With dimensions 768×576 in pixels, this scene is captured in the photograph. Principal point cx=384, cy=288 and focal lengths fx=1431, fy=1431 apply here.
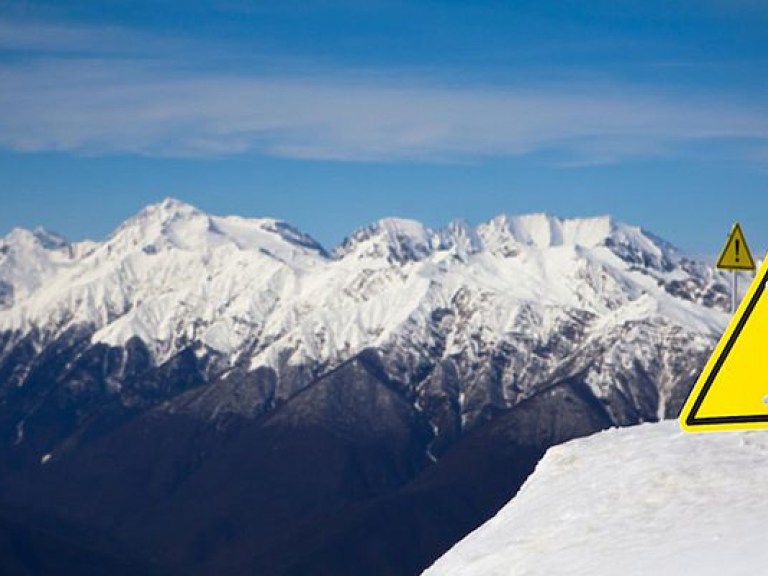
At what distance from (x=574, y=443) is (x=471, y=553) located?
10823 mm

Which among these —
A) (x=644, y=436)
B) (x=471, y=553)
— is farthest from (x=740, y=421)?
(x=644, y=436)

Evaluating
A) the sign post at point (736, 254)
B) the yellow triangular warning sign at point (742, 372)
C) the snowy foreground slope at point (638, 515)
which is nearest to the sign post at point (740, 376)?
the yellow triangular warning sign at point (742, 372)

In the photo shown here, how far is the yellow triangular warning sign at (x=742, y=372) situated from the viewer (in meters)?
16.7

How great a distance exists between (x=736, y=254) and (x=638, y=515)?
8.54m

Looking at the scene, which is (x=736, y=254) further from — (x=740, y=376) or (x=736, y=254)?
(x=740, y=376)

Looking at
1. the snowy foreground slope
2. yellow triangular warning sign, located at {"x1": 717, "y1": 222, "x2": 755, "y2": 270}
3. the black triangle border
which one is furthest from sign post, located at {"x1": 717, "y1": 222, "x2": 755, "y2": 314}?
the black triangle border

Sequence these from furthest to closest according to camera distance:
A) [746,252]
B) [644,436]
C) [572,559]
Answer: [644,436] < [572,559] < [746,252]

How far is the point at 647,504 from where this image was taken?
34812 millimetres

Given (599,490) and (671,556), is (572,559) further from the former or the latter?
(599,490)

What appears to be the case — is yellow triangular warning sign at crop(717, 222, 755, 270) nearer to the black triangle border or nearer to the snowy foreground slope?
the snowy foreground slope

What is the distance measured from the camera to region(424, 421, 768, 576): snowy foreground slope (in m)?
29.0

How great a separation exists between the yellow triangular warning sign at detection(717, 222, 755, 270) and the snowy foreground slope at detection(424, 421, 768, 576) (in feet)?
17.8

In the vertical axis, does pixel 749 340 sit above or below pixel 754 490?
above

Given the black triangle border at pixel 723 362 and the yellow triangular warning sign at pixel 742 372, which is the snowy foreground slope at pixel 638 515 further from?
the yellow triangular warning sign at pixel 742 372
